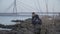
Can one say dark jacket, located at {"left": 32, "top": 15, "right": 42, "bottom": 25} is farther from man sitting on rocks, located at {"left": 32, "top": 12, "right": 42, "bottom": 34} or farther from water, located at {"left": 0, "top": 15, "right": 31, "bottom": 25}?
water, located at {"left": 0, "top": 15, "right": 31, "bottom": 25}

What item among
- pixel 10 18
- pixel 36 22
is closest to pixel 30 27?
pixel 36 22

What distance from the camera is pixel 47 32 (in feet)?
6.06

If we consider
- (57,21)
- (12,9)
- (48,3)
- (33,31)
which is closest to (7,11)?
(12,9)

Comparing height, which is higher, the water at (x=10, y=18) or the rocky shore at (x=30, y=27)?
the water at (x=10, y=18)

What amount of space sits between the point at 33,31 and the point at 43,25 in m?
0.17

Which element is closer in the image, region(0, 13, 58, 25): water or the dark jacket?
region(0, 13, 58, 25): water

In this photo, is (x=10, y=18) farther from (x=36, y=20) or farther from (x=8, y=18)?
(x=36, y=20)

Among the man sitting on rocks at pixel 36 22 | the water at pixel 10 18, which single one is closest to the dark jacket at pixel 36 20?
the man sitting on rocks at pixel 36 22

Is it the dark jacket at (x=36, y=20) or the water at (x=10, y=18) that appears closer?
the water at (x=10, y=18)

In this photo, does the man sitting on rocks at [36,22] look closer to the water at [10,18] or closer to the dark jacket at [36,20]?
the dark jacket at [36,20]

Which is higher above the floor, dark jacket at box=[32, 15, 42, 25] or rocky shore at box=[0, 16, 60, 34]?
dark jacket at box=[32, 15, 42, 25]

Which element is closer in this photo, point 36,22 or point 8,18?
point 8,18

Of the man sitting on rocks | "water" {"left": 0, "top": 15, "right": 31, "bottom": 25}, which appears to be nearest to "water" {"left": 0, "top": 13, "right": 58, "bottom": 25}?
"water" {"left": 0, "top": 15, "right": 31, "bottom": 25}

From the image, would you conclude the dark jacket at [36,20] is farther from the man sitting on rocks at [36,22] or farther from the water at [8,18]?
the water at [8,18]
